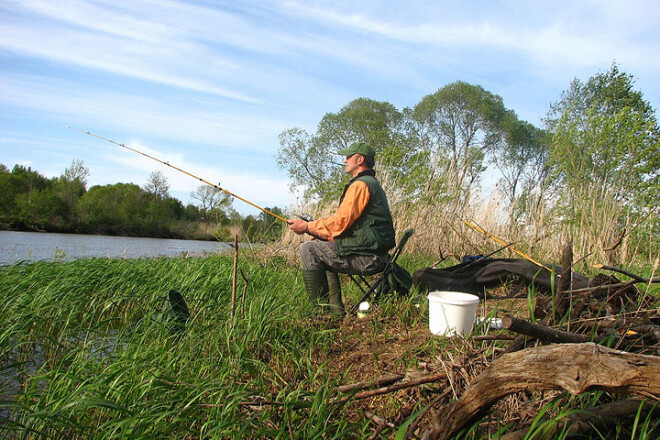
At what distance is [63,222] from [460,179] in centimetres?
2695

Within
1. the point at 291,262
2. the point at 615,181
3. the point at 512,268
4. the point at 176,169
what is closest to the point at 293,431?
the point at 512,268

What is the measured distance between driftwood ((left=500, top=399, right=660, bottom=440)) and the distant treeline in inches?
871

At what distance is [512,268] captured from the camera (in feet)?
13.6

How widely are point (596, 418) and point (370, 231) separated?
2.16 metres

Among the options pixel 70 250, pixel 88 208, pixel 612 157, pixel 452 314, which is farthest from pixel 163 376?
pixel 88 208

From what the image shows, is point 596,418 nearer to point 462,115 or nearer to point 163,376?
point 163,376

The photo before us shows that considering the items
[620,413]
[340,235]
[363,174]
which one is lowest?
[620,413]

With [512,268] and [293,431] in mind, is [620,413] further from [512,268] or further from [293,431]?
[512,268]

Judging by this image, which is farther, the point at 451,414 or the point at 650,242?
the point at 650,242

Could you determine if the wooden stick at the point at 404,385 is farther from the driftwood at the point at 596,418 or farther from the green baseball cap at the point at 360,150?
the green baseball cap at the point at 360,150

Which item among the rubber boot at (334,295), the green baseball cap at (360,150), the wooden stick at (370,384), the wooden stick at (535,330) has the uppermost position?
the green baseball cap at (360,150)

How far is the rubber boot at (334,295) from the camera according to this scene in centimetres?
345

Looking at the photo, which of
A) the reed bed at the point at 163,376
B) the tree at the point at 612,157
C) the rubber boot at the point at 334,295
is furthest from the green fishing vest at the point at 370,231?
the tree at the point at 612,157

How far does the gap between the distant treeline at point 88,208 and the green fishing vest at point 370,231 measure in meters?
20.0
